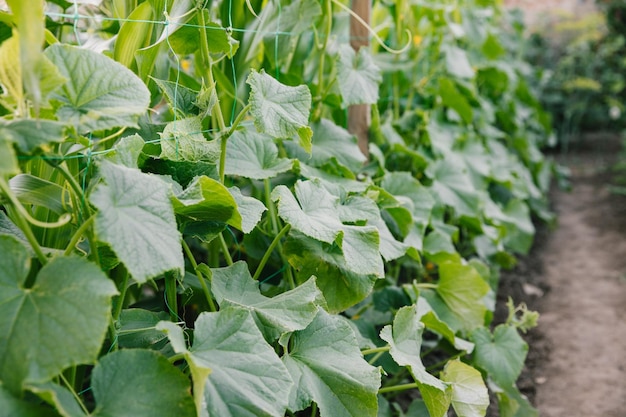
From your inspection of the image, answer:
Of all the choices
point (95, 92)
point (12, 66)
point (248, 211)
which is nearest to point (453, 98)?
point (248, 211)

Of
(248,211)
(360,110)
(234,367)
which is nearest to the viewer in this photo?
(234,367)

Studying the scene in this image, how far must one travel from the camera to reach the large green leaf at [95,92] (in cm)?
110

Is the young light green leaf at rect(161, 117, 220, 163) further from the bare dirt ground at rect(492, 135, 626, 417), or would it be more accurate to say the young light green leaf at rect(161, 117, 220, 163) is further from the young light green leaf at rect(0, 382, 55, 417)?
the bare dirt ground at rect(492, 135, 626, 417)

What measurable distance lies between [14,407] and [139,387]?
0.60ft

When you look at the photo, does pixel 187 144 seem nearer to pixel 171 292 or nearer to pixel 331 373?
pixel 171 292

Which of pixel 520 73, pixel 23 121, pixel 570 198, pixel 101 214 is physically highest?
pixel 23 121

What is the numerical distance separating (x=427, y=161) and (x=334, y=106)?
57 cm

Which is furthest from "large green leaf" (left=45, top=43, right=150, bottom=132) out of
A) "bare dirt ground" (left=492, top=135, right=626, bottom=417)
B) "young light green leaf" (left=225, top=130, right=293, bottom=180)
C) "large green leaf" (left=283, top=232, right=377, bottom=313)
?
"bare dirt ground" (left=492, top=135, right=626, bottom=417)

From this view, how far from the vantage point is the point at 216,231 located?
1401mm

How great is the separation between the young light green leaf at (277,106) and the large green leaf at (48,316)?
0.51 m

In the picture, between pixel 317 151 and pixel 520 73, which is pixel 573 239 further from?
pixel 317 151

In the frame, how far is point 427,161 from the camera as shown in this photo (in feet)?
8.69

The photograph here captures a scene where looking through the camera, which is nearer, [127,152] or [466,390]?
[127,152]

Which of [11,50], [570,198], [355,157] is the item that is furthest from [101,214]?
[570,198]
